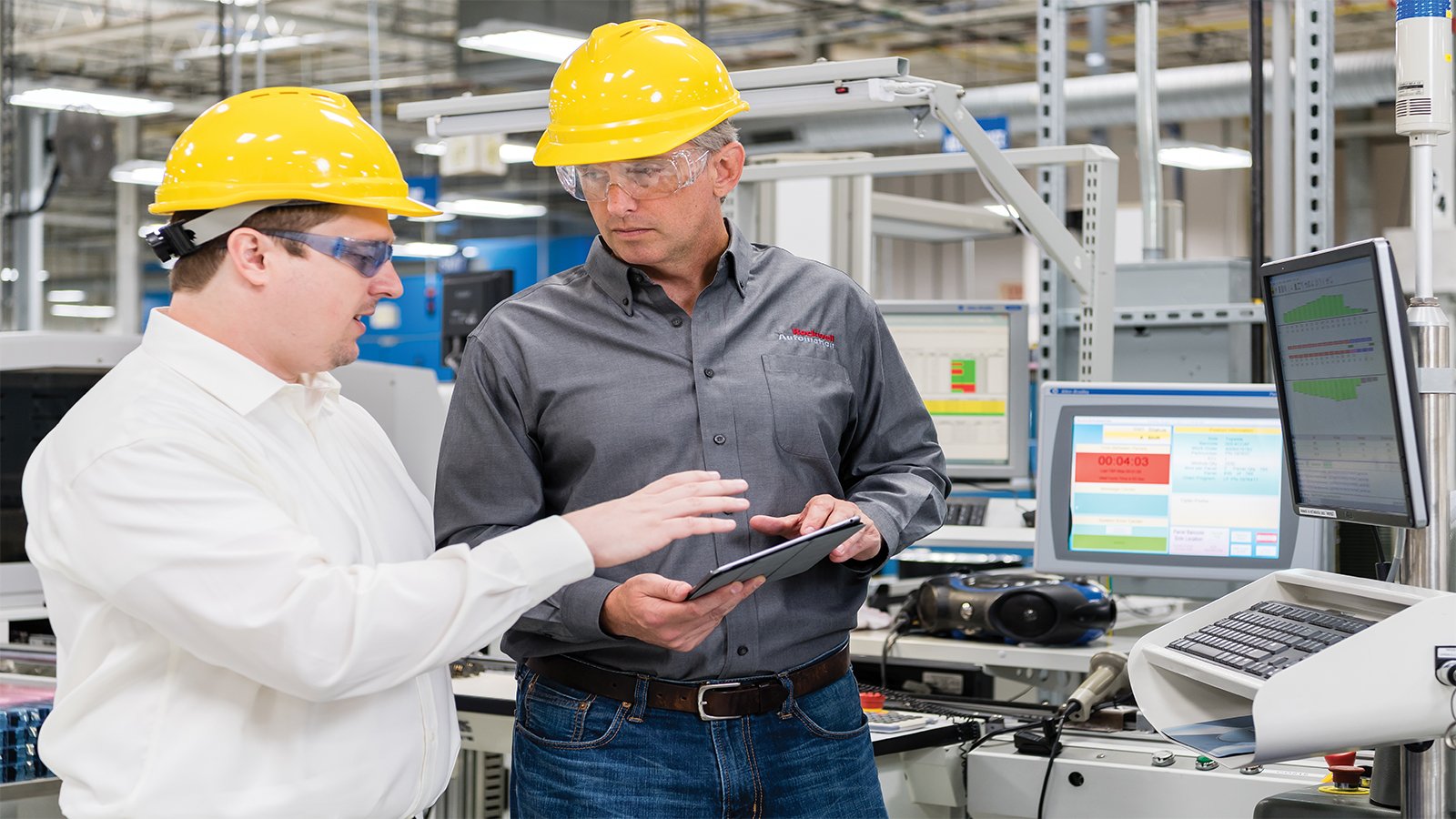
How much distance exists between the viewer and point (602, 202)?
1.85 metres

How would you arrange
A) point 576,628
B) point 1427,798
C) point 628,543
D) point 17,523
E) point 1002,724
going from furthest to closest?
point 17,523 → point 1002,724 → point 576,628 → point 1427,798 → point 628,543

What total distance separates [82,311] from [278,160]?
17810 millimetres

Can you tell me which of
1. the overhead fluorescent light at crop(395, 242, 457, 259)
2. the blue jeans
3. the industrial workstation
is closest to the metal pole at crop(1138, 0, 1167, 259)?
the industrial workstation

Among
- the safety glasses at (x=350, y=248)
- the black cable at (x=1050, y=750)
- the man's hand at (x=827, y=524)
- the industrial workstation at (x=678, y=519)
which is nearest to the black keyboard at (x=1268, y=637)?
the industrial workstation at (x=678, y=519)

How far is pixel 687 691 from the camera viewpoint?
177 cm

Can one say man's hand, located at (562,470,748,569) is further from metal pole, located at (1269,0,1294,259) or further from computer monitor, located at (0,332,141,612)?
metal pole, located at (1269,0,1294,259)

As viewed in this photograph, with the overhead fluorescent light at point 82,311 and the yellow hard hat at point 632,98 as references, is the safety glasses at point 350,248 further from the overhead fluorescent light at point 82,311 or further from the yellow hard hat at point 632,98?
the overhead fluorescent light at point 82,311

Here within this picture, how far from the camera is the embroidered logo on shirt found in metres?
1.90

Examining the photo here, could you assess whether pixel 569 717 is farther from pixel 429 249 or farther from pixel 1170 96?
pixel 429 249

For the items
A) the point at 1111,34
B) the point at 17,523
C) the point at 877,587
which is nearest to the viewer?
the point at 17,523

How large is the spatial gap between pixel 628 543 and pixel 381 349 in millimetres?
10721

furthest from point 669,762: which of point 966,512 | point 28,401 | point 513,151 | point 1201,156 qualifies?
point 513,151

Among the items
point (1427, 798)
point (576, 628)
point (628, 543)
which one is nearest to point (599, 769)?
point (576, 628)

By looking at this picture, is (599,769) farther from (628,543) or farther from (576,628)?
(628,543)
